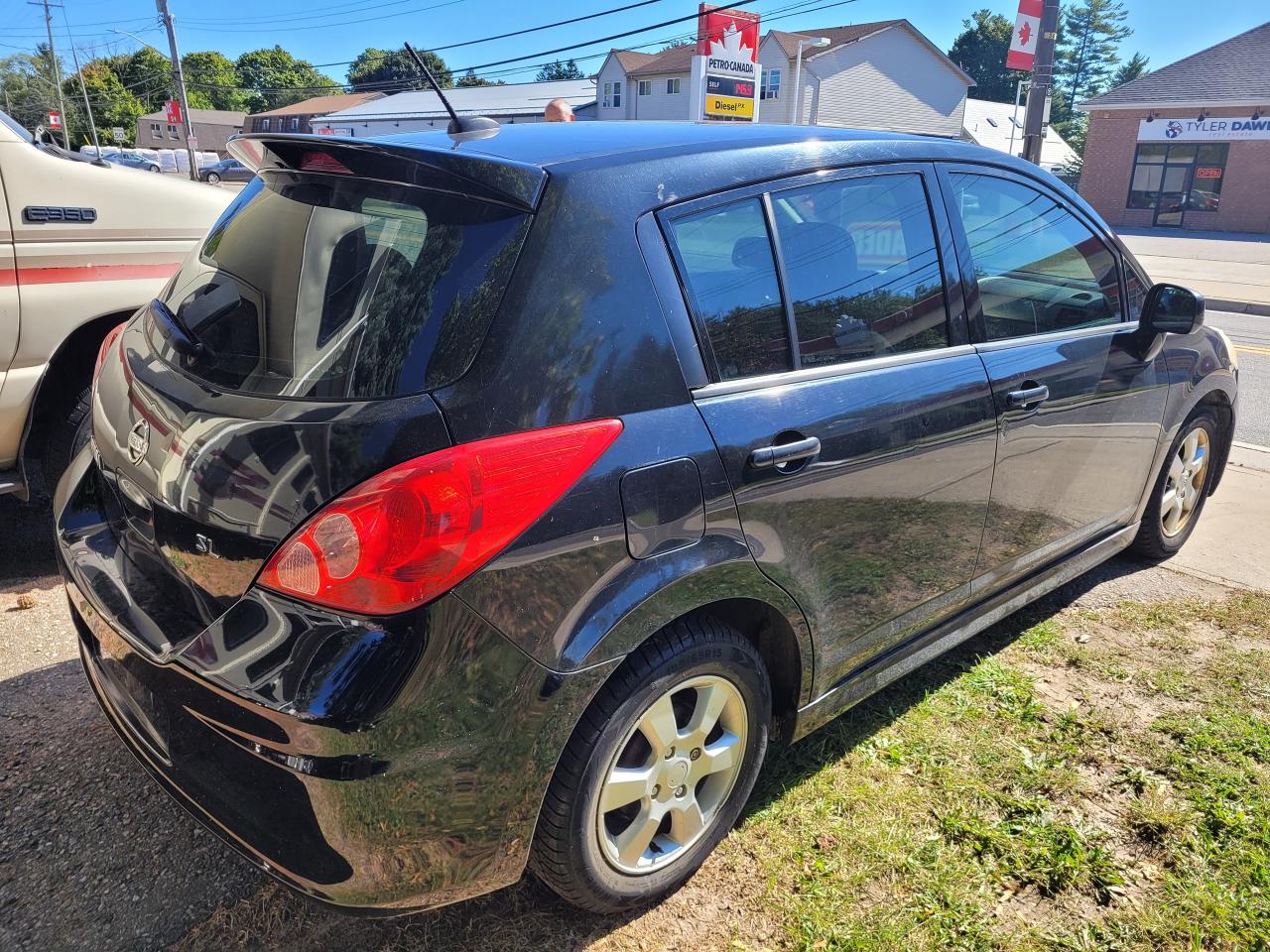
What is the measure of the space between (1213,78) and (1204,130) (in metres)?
2.10

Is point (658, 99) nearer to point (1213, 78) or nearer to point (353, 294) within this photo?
point (1213, 78)

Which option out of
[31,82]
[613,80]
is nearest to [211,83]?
[31,82]

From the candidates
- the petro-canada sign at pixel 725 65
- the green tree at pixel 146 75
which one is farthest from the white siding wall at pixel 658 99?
the green tree at pixel 146 75

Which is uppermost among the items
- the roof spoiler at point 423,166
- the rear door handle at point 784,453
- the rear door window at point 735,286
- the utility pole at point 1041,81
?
the utility pole at point 1041,81

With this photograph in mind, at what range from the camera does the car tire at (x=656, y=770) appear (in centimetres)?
190

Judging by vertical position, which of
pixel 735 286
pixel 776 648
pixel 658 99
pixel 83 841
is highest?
pixel 658 99

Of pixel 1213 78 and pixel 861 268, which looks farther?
pixel 1213 78

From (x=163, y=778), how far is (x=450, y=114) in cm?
166

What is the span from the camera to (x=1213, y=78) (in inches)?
1398

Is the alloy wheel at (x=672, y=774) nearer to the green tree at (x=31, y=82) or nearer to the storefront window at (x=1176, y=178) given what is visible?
the storefront window at (x=1176, y=178)

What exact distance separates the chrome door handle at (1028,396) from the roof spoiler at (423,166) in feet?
5.28

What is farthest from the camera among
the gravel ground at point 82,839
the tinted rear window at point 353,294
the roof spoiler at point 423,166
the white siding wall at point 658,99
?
the white siding wall at point 658,99

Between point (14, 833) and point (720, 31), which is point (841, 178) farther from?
point (720, 31)

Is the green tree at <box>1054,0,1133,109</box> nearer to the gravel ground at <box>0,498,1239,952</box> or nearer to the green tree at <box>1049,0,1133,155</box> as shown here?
the green tree at <box>1049,0,1133,155</box>
